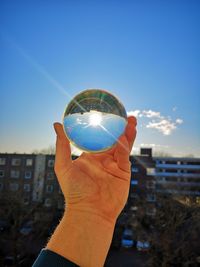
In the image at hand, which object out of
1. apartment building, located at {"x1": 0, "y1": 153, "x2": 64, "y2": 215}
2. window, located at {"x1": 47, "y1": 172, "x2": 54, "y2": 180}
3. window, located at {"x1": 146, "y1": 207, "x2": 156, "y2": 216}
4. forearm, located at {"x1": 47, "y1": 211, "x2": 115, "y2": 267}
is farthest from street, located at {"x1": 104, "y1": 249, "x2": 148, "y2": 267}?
forearm, located at {"x1": 47, "y1": 211, "x2": 115, "y2": 267}

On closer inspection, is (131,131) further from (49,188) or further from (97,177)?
(49,188)

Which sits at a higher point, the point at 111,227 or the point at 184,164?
the point at 184,164

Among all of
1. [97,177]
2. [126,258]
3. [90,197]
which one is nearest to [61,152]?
[97,177]

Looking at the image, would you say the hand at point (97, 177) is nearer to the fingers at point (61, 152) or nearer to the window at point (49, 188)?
the fingers at point (61, 152)

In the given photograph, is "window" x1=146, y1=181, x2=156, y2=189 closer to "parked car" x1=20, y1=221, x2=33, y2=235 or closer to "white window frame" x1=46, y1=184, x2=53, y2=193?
"white window frame" x1=46, y1=184, x2=53, y2=193

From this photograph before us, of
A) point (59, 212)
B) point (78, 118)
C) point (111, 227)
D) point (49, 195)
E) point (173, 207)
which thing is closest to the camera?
point (111, 227)

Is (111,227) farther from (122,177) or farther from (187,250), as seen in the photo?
(187,250)

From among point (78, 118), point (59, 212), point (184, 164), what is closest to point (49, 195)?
point (59, 212)
